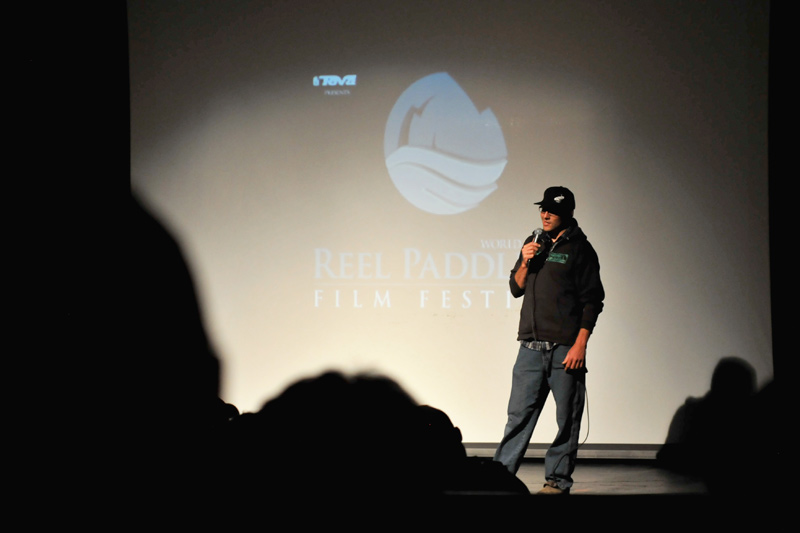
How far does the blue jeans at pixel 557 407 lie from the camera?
9.50ft

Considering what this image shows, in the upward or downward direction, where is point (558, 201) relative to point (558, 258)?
upward

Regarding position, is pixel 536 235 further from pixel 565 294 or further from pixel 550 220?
pixel 565 294

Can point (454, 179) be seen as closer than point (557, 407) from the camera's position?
No

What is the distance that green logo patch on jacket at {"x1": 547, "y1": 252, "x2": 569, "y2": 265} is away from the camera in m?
2.95

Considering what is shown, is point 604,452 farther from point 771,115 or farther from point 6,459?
point 6,459

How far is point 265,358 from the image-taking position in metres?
4.00

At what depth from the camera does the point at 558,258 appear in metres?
2.96

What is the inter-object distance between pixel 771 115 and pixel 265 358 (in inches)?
130

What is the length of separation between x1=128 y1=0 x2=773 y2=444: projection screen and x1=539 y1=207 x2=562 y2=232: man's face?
0.82 metres

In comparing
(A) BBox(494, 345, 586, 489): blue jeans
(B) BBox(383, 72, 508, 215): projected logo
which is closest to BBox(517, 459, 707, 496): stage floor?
(A) BBox(494, 345, 586, 489): blue jeans

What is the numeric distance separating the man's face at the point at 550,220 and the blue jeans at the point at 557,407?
0.55m

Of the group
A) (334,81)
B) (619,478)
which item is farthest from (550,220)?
(334,81)

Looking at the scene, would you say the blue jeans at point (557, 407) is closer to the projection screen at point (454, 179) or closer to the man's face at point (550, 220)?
the man's face at point (550, 220)

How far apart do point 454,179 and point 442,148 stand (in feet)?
0.66
